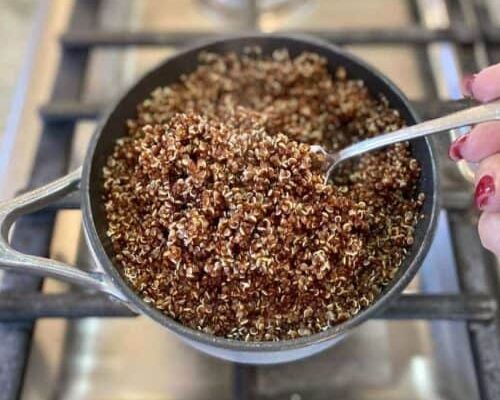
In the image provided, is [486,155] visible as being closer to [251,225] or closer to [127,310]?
[251,225]

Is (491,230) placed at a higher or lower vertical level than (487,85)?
lower

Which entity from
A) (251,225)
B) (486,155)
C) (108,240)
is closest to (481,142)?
(486,155)

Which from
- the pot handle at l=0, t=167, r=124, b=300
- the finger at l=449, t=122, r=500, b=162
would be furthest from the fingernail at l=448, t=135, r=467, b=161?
the pot handle at l=0, t=167, r=124, b=300

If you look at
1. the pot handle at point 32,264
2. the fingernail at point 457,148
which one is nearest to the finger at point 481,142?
the fingernail at point 457,148

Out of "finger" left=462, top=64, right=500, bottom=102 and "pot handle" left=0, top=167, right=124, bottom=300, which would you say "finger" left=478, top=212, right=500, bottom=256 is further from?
"pot handle" left=0, top=167, right=124, bottom=300

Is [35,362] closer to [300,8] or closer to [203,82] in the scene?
[203,82]

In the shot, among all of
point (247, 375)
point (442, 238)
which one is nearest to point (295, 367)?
point (247, 375)
